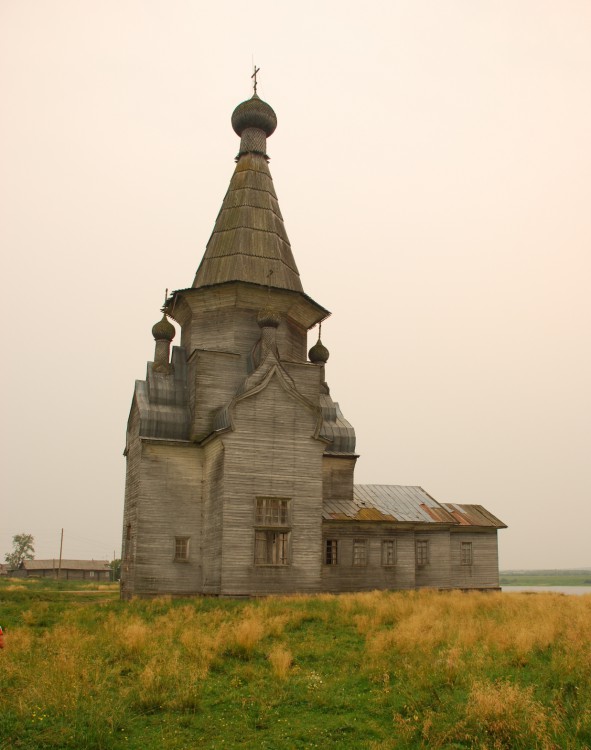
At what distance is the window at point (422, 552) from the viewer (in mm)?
29281

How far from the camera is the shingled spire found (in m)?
27.8

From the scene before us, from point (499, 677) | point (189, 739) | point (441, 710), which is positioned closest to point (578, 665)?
point (499, 677)

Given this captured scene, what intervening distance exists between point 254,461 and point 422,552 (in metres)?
9.41

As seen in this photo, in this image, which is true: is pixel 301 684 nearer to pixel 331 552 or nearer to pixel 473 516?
pixel 331 552

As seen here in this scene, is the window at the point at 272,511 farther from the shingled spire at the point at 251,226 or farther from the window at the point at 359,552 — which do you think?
the shingled spire at the point at 251,226

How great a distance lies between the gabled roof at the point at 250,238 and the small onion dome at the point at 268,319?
172 centimetres

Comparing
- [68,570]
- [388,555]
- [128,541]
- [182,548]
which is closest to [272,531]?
[182,548]

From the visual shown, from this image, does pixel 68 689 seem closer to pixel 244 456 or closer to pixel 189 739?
pixel 189 739

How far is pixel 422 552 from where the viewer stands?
29406mm

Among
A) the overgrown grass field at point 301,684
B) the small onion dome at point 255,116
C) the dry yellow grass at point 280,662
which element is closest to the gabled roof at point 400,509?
the overgrown grass field at point 301,684

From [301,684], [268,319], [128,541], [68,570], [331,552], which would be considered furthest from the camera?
[68,570]

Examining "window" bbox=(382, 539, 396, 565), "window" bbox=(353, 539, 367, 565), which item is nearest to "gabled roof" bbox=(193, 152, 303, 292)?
"window" bbox=(353, 539, 367, 565)

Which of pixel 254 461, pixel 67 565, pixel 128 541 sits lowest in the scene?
pixel 67 565

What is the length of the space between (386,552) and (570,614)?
40.8ft
